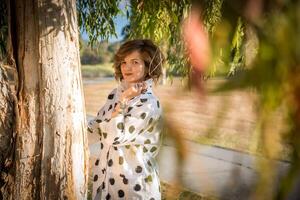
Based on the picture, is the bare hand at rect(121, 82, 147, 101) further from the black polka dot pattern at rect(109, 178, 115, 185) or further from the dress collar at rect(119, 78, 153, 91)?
the black polka dot pattern at rect(109, 178, 115, 185)

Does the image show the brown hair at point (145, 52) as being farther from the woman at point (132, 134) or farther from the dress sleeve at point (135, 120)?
the dress sleeve at point (135, 120)

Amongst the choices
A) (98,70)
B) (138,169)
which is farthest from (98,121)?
(98,70)

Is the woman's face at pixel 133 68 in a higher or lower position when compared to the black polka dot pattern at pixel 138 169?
higher

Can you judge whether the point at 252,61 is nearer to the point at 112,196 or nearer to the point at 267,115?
the point at 267,115

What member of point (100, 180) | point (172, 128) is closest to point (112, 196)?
point (100, 180)

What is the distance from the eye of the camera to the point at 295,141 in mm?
794

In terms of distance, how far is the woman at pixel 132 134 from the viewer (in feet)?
Result: 11.4

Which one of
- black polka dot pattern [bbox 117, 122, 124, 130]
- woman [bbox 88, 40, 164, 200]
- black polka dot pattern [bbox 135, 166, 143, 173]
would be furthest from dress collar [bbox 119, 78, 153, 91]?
black polka dot pattern [bbox 135, 166, 143, 173]

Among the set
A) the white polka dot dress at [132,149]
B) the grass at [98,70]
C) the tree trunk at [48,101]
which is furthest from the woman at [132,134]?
the grass at [98,70]

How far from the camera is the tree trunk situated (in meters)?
3.23

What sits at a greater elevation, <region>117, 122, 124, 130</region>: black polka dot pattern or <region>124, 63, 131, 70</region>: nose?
<region>124, 63, 131, 70</region>: nose

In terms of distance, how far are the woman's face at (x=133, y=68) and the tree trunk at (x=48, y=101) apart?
1.09ft

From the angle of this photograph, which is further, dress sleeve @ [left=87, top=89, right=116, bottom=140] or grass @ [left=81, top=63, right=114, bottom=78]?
grass @ [left=81, top=63, right=114, bottom=78]

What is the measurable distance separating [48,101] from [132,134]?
599 millimetres
